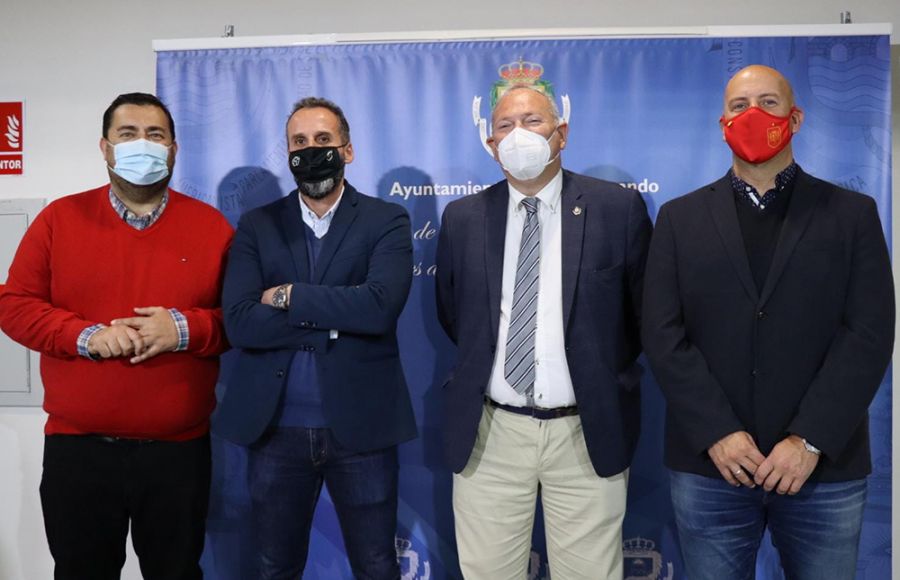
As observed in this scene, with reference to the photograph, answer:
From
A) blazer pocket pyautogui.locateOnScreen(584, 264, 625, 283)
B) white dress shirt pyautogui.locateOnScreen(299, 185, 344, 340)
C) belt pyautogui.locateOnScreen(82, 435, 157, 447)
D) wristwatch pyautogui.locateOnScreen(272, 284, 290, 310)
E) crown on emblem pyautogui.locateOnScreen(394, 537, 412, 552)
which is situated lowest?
crown on emblem pyautogui.locateOnScreen(394, 537, 412, 552)

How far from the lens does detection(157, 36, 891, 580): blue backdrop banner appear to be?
2.79 m

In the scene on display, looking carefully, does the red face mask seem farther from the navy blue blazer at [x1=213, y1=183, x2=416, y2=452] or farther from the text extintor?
the text extintor

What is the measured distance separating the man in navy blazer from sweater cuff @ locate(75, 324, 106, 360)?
1.30 feet

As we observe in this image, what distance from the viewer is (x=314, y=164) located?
222 cm

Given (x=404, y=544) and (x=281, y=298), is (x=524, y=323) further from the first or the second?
(x=404, y=544)

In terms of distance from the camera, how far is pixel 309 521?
2.29 meters

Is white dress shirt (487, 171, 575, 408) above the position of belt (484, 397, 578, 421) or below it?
above

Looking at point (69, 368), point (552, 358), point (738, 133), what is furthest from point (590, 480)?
point (69, 368)

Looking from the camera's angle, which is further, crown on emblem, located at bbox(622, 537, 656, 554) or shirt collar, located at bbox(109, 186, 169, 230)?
crown on emblem, located at bbox(622, 537, 656, 554)

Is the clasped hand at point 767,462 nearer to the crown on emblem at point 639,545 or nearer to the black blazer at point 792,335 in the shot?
Result: the black blazer at point 792,335

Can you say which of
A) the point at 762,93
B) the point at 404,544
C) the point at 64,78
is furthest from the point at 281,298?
the point at 64,78

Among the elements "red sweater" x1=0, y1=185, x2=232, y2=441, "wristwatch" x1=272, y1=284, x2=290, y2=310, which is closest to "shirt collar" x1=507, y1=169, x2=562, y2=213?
"wristwatch" x1=272, y1=284, x2=290, y2=310

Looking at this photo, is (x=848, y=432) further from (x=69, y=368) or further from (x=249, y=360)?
(x=69, y=368)

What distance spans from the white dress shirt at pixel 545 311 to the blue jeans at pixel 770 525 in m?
0.42
